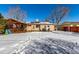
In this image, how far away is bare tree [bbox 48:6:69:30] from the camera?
23.1 ft

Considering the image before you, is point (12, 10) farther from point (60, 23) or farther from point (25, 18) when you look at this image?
point (60, 23)

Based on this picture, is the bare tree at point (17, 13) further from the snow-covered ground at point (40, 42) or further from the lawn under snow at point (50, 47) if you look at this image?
the lawn under snow at point (50, 47)

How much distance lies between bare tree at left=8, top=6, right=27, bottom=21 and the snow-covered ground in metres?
0.65

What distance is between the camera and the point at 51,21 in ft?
24.6

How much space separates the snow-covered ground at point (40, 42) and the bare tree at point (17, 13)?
65 cm

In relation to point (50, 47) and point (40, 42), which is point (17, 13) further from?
point (50, 47)

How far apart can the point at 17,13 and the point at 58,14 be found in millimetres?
1517

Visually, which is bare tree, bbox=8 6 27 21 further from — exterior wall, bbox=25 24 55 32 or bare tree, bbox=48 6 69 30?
bare tree, bbox=48 6 69 30

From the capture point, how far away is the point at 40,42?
710 cm

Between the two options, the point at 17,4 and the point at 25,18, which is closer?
the point at 17,4

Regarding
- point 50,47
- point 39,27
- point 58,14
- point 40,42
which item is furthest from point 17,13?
point 50,47

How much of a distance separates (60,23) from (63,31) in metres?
0.47
